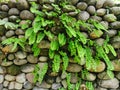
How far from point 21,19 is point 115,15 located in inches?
83.6

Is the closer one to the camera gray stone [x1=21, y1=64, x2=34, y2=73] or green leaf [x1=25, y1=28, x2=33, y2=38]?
green leaf [x1=25, y1=28, x2=33, y2=38]

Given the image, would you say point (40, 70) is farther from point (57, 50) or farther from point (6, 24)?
point (6, 24)

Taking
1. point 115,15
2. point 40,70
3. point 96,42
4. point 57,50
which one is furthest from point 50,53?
point 115,15

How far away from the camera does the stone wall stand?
526 cm

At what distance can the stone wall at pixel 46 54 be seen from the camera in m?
5.26

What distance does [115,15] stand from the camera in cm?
540

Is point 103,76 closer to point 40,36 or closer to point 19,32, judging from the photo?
point 40,36

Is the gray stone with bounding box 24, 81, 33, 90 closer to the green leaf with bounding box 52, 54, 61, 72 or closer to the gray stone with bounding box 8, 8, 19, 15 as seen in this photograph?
the green leaf with bounding box 52, 54, 61, 72

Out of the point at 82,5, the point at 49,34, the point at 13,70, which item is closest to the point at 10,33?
the point at 13,70

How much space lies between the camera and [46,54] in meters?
5.32

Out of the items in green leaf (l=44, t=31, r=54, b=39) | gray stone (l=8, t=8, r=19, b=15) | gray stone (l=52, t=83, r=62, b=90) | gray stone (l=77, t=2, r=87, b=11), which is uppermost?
gray stone (l=77, t=2, r=87, b=11)

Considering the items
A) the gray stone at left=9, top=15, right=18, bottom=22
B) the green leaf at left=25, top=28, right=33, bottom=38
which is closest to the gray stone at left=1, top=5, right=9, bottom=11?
the gray stone at left=9, top=15, right=18, bottom=22

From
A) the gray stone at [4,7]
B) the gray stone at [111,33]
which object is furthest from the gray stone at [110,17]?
the gray stone at [4,7]

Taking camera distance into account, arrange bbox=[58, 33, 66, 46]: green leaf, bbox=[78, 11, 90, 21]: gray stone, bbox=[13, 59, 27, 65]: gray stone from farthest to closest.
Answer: bbox=[13, 59, 27, 65]: gray stone → bbox=[78, 11, 90, 21]: gray stone → bbox=[58, 33, 66, 46]: green leaf
